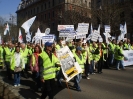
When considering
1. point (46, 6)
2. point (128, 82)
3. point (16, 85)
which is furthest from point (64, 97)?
point (46, 6)

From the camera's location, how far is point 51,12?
70.9 metres

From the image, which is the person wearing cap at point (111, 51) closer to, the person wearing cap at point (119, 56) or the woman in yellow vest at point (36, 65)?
the person wearing cap at point (119, 56)

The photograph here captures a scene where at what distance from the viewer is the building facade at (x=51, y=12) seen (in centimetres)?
3697

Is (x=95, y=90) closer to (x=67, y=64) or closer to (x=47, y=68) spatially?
(x=67, y=64)

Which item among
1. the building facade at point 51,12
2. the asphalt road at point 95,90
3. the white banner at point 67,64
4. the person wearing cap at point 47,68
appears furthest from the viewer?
the building facade at point 51,12

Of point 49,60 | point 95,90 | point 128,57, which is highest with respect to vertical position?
point 49,60

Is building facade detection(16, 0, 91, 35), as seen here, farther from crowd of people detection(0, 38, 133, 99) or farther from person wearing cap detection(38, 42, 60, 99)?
person wearing cap detection(38, 42, 60, 99)

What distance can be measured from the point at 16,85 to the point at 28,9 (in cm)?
8085

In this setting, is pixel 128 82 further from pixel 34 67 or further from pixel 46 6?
pixel 46 6

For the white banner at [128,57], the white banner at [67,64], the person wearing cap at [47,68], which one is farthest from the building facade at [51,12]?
the person wearing cap at [47,68]

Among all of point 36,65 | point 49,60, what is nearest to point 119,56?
point 36,65

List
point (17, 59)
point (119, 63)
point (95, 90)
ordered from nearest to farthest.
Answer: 1. point (95, 90)
2. point (17, 59)
3. point (119, 63)

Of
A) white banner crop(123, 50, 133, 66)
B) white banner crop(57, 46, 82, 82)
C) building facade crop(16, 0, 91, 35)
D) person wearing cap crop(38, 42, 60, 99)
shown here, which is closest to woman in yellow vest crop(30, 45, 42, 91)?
white banner crop(57, 46, 82, 82)

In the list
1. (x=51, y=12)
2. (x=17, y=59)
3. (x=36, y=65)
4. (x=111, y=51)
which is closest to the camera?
(x=36, y=65)
